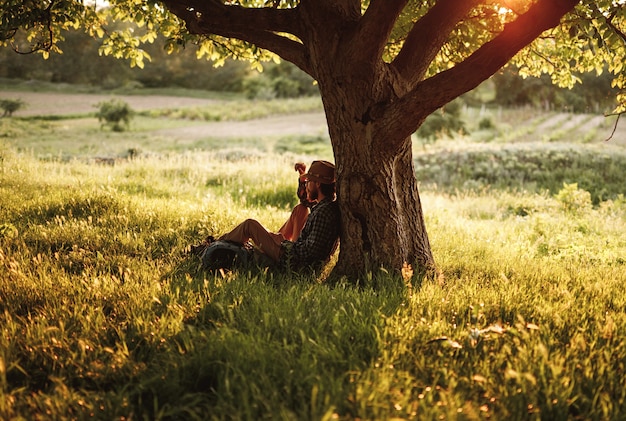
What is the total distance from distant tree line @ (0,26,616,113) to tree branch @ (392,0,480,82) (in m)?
32.9

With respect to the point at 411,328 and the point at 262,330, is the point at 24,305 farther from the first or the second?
the point at 411,328

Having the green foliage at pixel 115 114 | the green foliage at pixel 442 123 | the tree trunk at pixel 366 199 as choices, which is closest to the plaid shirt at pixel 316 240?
the tree trunk at pixel 366 199

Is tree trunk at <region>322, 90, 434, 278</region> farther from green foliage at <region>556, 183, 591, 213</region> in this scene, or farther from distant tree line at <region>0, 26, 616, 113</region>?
distant tree line at <region>0, 26, 616, 113</region>

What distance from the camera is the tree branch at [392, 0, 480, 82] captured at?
497 centimetres

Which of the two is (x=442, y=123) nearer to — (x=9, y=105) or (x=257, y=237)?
(x=257, y=237)

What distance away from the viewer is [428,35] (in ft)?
16.8

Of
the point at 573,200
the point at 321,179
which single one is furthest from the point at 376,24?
the point at 573,200

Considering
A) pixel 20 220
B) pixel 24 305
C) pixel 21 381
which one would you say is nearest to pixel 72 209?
pixel 20 220

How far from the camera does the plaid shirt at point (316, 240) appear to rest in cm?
522

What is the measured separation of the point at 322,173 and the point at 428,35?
1.86m

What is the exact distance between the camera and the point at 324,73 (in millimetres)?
5086

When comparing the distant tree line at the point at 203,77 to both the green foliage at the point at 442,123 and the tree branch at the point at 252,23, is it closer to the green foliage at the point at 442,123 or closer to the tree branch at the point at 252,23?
the green foliage at the point at 442,123

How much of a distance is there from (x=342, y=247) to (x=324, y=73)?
73.5 inches

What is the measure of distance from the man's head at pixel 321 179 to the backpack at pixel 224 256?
3.54 ft
